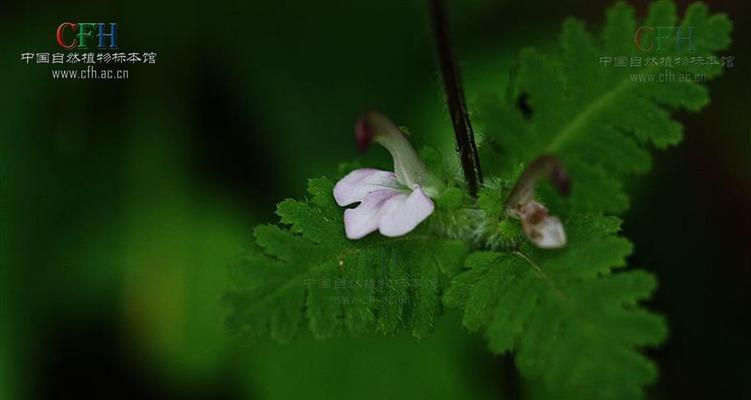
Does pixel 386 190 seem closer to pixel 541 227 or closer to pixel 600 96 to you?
pixel 541 227

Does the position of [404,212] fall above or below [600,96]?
below

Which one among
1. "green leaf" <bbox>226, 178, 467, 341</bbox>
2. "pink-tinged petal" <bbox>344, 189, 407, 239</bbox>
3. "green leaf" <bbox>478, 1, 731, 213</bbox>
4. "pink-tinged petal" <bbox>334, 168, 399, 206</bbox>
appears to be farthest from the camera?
"green leaf" <bbox>478, 1, 731, 213</bbox>

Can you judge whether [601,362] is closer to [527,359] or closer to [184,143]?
[527,359]

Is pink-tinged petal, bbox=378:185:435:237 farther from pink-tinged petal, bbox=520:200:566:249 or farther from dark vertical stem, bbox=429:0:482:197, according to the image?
pink-tinged petal, bbox=520:200:566:249

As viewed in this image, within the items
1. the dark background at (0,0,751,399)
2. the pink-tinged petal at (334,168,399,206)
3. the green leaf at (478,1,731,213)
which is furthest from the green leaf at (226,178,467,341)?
the dark background at (0,0,751,399)

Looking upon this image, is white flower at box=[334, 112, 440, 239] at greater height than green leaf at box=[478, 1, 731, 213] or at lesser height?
lesser

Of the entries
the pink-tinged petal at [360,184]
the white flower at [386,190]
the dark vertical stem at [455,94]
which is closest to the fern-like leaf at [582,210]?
the dark vertical stem at [455,94]

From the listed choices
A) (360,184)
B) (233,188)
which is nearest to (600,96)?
(360,184)
